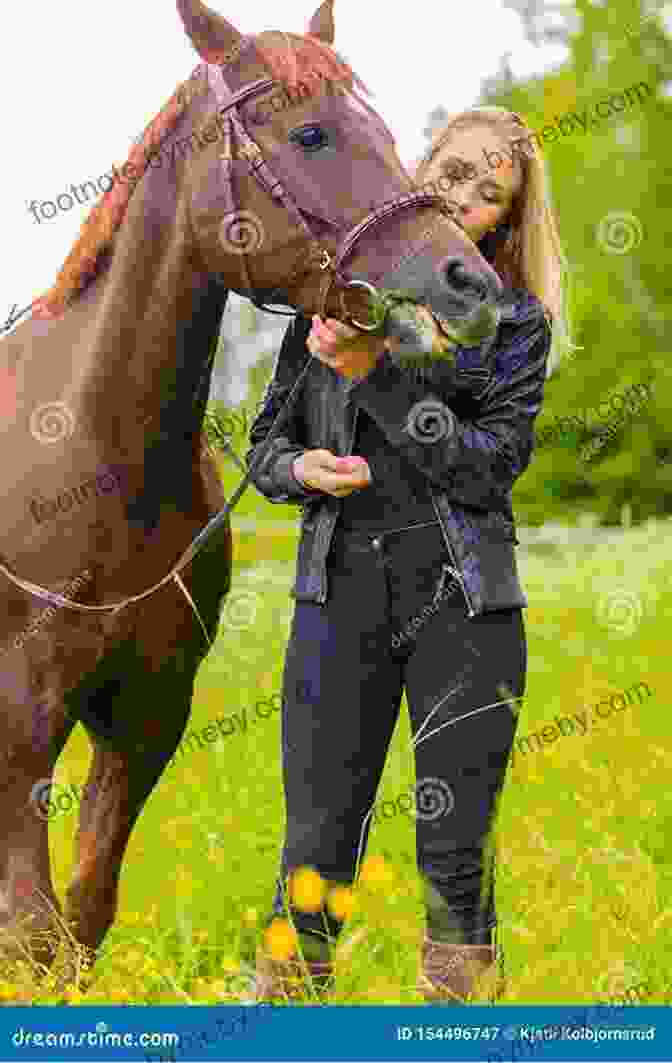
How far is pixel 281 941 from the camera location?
9.66 ft

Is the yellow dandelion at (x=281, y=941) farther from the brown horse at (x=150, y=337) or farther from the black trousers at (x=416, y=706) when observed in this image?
the brown horse at (x=150, y=337)

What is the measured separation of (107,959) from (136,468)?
1.16 m

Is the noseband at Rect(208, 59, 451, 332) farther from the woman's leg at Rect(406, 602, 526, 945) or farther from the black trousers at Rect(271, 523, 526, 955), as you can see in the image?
the woman's leg at Rect(406, 602, 526, 945)

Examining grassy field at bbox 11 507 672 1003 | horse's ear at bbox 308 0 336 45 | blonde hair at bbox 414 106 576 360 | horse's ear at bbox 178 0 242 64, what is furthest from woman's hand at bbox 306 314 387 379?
grassy field at bbox 11 507 672 1003

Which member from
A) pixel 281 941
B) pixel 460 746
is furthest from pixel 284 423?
pixel 281 941

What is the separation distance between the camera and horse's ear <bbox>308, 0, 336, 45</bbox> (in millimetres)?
3256

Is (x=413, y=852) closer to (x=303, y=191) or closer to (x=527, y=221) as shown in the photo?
(x=527, y=221)

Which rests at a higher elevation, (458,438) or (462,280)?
(462,280)

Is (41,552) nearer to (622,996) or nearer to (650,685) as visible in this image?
(622,996)

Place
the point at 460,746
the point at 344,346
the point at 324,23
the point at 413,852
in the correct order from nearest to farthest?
the point at 344,346, the point at 460,746, the point at 324,23, the point at 413,852

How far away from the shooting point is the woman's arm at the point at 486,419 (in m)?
2.85

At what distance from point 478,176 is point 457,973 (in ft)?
5.81

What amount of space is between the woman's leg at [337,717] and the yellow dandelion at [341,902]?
0.03 metres

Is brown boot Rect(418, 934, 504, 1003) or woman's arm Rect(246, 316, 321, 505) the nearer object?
brown boot Rect(418, 934, 504, 1003)
